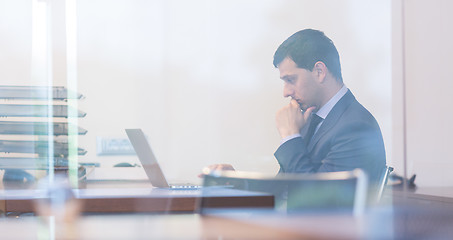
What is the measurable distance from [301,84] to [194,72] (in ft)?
2.62

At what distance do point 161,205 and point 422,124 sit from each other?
2.59m

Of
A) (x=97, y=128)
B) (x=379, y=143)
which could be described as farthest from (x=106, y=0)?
(x=379, y=143)

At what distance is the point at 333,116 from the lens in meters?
2.94

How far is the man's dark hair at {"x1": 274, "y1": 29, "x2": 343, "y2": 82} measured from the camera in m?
3.21

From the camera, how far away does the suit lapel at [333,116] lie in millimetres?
2920

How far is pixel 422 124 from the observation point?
3.76m

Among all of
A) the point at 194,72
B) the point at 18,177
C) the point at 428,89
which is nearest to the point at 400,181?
the point at 428,89

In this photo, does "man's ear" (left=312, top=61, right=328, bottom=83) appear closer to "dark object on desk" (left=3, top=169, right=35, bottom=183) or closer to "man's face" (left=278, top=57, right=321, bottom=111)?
"man's face" (left=278, top=57, right=321, bottom=111)

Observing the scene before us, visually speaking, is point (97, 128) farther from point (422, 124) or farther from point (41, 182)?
point (422, 124)

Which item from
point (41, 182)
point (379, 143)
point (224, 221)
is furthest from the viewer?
point (41, 182)

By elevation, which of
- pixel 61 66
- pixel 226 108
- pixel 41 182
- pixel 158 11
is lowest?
pixel 41 182

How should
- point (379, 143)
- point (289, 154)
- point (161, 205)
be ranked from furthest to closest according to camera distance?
point (379, 143)
point (289, 154)
point (161, 205)

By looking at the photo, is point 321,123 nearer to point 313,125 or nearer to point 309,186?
point 313,125

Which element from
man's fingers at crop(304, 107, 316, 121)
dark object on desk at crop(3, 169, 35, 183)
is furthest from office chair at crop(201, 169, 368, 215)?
dark object on desk at crop(3, 169, 35, 183)
